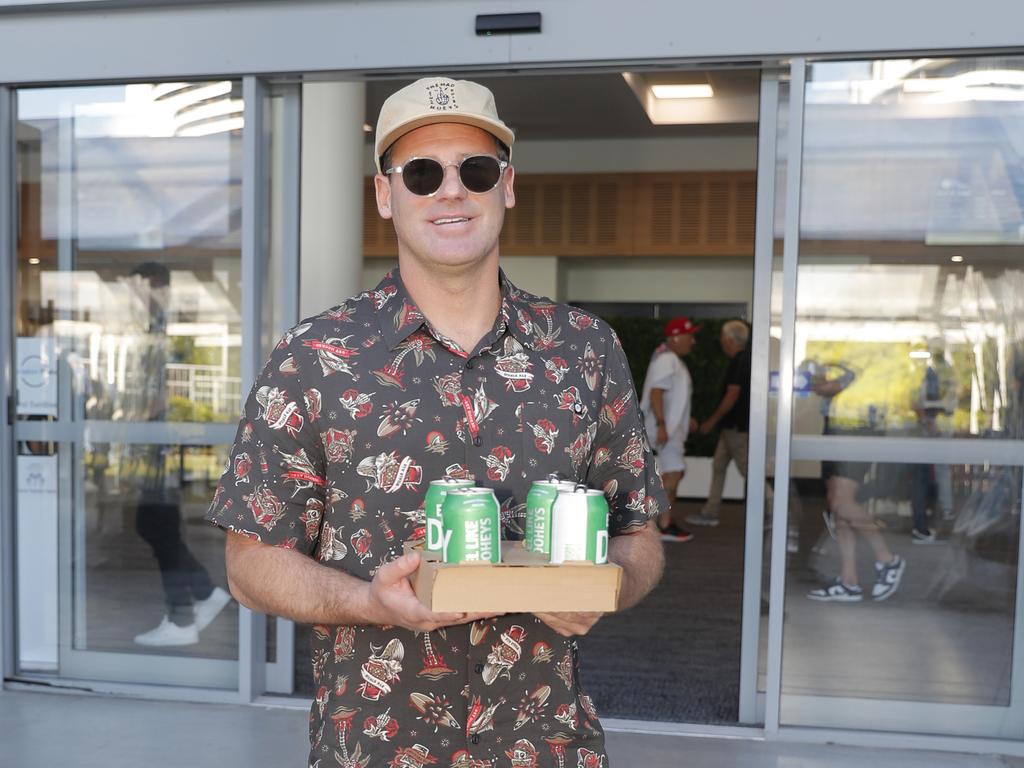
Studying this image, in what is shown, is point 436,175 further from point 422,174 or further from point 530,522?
point 530,522

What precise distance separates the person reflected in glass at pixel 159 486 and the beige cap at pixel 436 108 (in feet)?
10.7

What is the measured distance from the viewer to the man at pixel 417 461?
1624 mm

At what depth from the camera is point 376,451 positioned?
1.64 metres

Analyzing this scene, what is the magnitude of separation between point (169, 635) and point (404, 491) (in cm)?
349

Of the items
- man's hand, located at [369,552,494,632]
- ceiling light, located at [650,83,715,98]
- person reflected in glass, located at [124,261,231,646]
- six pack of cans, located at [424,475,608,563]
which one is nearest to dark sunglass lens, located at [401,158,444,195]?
six pack of cans, located at [424,475,608,563]

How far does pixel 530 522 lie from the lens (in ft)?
4.88

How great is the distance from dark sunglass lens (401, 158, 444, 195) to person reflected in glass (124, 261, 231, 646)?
3270 millimetres

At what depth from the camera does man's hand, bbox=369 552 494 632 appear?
4.55 ft

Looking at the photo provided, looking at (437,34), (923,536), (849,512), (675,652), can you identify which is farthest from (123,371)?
(923,536)

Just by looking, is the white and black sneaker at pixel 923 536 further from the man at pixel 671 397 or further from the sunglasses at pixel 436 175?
the man at pixel 671 397

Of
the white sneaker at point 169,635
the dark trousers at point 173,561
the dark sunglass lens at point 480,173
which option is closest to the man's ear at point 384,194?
the dark sunglass lens at point 480,173

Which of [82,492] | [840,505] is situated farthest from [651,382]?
[82,492]

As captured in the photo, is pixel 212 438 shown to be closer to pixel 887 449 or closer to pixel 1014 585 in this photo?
pixel 887 449

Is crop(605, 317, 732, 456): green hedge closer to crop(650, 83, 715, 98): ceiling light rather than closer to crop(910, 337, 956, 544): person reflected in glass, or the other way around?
crop(650, 83, 715, 98): ceiling light
